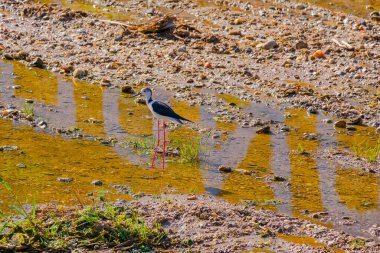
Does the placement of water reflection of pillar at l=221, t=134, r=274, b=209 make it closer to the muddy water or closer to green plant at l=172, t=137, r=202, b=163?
green plant at l=172, t=137, r=202, b=163

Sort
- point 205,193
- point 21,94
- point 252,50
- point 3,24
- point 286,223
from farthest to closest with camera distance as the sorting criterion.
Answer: point 3,24 → point 252,50 → point 21,94 → point 205,193 → point 286,223

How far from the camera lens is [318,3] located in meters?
15.8

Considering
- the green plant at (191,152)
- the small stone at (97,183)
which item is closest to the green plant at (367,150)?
the green plant at (191,152)

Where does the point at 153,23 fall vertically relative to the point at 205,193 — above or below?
above

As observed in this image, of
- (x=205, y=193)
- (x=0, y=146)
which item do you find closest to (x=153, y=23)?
(x=0, y=146)

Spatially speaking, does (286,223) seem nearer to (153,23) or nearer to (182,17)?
(153,23)

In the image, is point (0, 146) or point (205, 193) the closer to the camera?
point (205, 193)

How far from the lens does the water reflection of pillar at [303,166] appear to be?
7719mm

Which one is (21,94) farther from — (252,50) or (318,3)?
(318,3)

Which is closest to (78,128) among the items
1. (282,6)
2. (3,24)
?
(3,24)

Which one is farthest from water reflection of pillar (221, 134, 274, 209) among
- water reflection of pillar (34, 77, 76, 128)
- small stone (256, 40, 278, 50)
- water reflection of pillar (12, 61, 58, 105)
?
small stone (256, 40, 278, 50)

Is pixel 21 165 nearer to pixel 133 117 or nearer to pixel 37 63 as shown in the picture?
pixel 133 117

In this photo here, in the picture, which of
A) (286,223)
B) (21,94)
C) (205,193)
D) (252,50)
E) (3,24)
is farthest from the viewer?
(3,24)

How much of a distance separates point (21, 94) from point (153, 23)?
3.22 m
